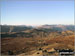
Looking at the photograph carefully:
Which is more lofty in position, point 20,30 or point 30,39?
point 20,30

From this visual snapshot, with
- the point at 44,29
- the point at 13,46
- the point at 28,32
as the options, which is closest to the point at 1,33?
the point at 13,46

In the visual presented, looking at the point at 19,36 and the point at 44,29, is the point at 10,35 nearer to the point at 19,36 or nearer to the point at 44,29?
the point at 19,36

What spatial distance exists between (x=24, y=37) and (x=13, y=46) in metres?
1.33

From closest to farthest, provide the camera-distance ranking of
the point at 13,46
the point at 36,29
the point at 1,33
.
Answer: the point at 13,46
the point at 1,33
the point at 36,29

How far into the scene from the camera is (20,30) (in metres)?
6.38

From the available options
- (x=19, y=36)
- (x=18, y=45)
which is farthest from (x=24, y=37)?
(x=18, y=45)

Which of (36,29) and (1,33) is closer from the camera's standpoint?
(1,33)

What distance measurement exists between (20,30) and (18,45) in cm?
164

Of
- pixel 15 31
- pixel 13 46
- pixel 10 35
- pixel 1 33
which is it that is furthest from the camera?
pixel 15 31

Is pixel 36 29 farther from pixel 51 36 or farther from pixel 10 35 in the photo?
pixel 10 35

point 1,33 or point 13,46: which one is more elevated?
point 1,33

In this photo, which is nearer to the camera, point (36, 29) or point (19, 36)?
point (19, 36)

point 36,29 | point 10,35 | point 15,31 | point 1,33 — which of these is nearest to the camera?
point 1,33

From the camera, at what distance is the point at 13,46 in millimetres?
4703
